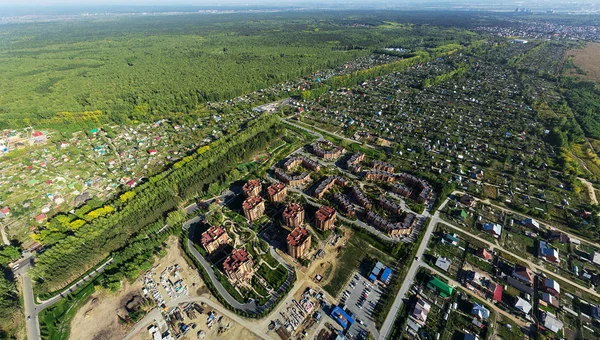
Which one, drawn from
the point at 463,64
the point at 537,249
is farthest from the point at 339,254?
the point at 463,64

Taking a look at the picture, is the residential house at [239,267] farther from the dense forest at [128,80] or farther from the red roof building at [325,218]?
A: the dense forest at [128,80]

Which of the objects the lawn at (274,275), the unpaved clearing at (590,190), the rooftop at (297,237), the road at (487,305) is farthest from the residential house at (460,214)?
the lawn at (274,275)

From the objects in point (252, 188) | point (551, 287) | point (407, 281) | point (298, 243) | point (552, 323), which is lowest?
point (407, 281)

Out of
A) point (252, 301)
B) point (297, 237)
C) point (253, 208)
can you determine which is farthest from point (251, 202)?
point (252, 301)

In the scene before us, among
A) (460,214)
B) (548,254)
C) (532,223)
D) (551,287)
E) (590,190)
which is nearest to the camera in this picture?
(551,287)

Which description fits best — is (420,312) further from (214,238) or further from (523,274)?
(214,238)

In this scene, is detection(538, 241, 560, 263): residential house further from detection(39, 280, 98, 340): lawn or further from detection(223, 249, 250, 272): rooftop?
detection(39, 280, 98, 340): lawn

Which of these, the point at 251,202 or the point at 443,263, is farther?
the point at 251,202
